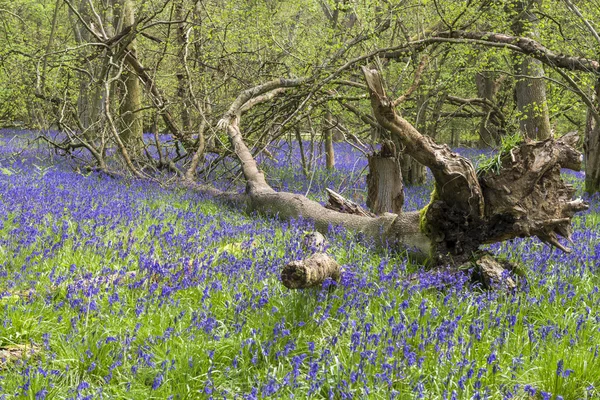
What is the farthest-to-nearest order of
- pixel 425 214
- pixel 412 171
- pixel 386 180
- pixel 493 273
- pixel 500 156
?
1. pixel 412 171
2. pixel 386 180
3. pixel 425 214
4. pixel 500 156
5. pixel 493 273

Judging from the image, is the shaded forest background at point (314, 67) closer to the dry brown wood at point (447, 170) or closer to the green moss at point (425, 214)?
the dry brown wood at point (447, 170)

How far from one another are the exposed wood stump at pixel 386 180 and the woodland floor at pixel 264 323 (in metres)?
2.45

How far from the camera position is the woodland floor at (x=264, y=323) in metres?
2.95

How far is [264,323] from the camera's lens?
11.8 ft

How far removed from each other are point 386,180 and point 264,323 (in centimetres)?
506

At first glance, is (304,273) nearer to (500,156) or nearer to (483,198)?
(483,198)

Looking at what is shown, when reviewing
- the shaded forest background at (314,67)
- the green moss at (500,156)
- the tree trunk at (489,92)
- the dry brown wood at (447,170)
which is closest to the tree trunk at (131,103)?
the shaded forest background at (314,67)

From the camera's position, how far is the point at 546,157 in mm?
4637

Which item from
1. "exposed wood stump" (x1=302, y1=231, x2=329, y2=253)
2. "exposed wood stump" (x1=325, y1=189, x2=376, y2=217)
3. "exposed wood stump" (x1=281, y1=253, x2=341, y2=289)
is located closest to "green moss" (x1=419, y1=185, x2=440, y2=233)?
"exposed wood stump" (x1=302, y1=231, x2=329, y2=253)

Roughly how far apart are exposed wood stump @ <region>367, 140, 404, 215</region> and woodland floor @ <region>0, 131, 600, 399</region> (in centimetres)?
245

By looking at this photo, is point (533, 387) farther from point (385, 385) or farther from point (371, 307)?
point (371, 307)

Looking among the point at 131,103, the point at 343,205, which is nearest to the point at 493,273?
the point at 343,205

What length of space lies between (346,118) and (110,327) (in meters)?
11.0

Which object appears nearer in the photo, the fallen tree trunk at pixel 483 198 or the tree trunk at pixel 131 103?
the fallen tree trunk at pixel 483 198
